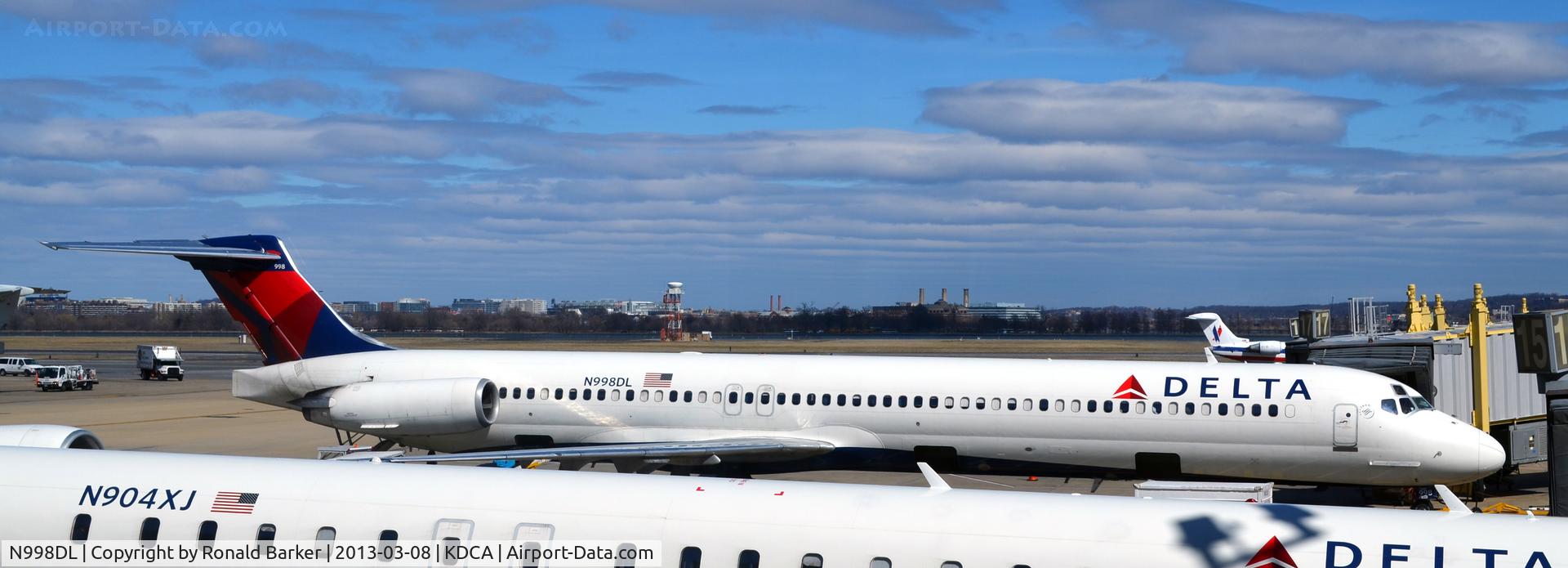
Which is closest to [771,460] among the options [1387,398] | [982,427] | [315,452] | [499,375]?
[982,427]

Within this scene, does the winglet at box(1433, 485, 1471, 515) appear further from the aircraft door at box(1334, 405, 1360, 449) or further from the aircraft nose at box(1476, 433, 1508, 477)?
the aircraft nose at box(1476, 433, 1508, 477)

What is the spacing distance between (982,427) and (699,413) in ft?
16.1

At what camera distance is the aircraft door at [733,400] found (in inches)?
852

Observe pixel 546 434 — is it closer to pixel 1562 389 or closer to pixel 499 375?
pixel 499 375

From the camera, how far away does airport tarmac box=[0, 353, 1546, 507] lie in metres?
22.8

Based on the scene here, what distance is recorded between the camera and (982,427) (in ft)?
67.1

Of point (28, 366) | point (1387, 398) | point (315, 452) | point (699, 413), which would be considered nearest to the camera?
point (1387, 398)

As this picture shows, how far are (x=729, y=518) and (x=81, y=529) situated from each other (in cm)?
537

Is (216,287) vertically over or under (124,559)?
over

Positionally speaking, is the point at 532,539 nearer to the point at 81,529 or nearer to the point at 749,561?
the point at 749,561

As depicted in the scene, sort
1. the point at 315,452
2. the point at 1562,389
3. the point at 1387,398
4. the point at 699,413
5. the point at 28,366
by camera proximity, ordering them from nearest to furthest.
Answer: the point at 1562,389
the point at 1387,398
the point at 699,413
the point at 315,452
the point at 28,366

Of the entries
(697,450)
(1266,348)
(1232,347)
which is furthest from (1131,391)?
(1232,347)

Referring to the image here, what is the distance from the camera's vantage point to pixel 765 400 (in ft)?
70.5

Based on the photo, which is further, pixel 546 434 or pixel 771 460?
pixel 546 434
